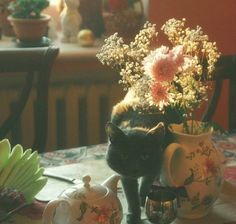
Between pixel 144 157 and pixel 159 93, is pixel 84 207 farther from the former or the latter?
pixel 159 93

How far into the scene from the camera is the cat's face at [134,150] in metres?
0.94

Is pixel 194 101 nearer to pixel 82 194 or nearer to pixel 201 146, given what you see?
pixel 201 146

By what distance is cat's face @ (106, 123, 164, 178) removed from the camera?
94cm

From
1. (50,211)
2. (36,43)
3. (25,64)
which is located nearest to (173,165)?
(50,211)

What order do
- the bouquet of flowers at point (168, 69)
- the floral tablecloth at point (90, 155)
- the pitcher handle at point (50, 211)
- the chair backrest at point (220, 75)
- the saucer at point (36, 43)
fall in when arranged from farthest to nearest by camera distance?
the saucer at point (36, 43), the chair backrest at point (220, 75), the floral tablecloth at point (90, 155), the bouquet of flowers at point (168, 69), the pitcher handle at point (50, 211)

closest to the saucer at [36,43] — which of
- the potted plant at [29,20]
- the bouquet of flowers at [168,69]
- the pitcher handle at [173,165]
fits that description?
the potted plant at [29,20]

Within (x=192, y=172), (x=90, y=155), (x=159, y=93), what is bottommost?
(x=90, y=155)

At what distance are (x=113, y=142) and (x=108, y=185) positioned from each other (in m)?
0.08

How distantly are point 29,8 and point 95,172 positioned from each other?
1.08 m

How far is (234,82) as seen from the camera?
6.13ft

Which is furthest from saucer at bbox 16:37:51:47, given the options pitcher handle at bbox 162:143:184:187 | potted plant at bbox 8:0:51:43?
pitcher handle at bbox 162:143:184:187

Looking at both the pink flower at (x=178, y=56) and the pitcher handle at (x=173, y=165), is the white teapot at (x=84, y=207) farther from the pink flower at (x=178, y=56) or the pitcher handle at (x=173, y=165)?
the pink flower at (x=178, y=56)

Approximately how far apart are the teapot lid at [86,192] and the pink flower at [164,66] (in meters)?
0.22

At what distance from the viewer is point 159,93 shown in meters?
0.98
